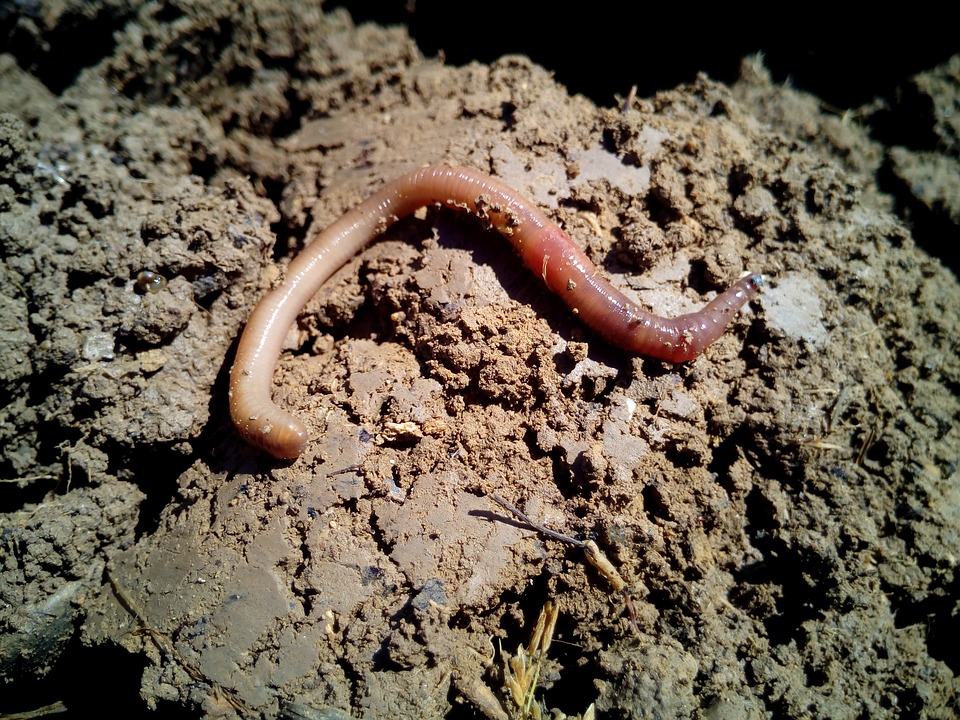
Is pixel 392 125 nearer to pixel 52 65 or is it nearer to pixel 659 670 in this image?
pixel 52 65

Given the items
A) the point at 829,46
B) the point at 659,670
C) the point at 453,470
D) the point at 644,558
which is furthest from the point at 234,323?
the point at 829,46

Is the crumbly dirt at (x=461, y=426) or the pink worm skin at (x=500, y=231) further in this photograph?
the pink worm skin at (x=500, y=231)

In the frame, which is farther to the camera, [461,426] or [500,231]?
[500,231]

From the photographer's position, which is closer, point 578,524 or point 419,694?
point 419,694

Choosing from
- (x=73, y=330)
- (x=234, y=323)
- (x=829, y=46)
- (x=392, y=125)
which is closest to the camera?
(x=73, y=330)
